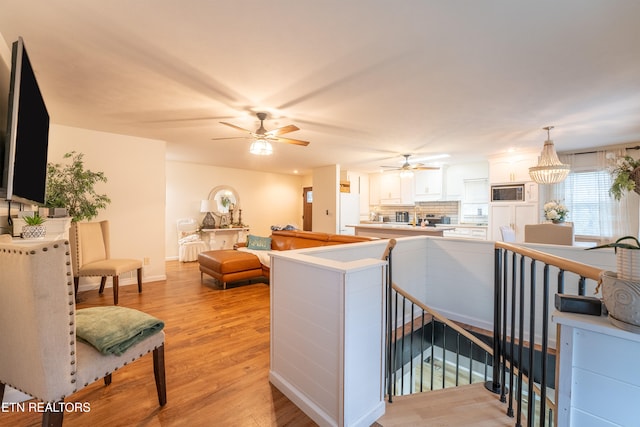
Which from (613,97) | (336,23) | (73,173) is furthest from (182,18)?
(613,97)

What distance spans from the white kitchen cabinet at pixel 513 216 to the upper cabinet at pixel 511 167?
0.51m

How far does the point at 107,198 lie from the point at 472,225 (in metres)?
7.06

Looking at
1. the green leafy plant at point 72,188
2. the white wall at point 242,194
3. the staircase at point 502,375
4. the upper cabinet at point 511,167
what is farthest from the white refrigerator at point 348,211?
the green leafy plant at point 72,188

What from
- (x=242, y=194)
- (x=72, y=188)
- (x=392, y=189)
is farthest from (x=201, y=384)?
(x=392, y=189)

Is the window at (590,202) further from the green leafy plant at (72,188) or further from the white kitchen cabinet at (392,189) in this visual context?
the green leafy plant at (72,188)

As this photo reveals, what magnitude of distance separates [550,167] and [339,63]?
353 cm

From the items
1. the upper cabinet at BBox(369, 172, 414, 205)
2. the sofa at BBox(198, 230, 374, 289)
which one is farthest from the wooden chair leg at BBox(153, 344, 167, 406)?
the upper cabinet at BBox(369, 172, 414, 205)

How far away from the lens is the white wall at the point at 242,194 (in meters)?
6.60

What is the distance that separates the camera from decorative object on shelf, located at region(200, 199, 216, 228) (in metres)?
6.75

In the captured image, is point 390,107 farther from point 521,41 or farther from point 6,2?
point 6,2

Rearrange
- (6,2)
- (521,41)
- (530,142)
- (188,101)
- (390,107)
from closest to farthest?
1. (6,2)
2. (521,41)
3. (188,101)
4. (390,107)
5. (530,142)

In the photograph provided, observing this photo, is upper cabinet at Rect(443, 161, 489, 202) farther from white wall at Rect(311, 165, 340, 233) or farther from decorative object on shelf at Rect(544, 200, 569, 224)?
white wall at Rect(311, 165, 340, 233)

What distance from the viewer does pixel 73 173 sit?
341cm

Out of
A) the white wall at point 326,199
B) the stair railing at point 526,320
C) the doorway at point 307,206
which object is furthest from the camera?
the doorway at point 307,206
